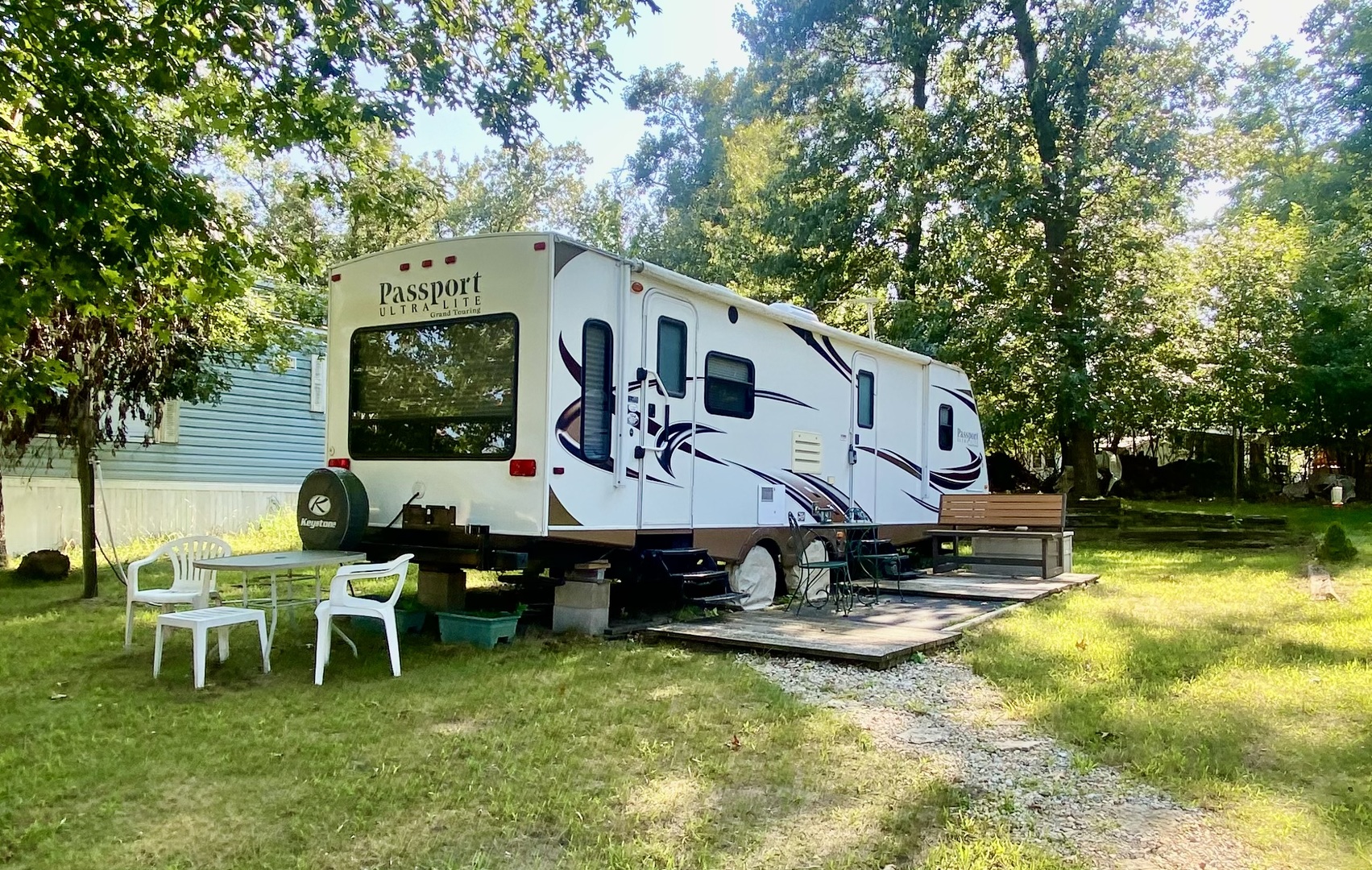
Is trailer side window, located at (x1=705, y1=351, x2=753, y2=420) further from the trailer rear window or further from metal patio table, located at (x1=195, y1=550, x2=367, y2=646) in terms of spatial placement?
metal patio table, located at (x1=195, y1=550, x2=367, y2=646)

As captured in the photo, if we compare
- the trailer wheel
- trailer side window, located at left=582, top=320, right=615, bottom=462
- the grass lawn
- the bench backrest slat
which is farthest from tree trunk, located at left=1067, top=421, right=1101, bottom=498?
the grass lawn

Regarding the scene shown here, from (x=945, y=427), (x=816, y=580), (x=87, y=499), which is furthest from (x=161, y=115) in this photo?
(x=945, y=427)

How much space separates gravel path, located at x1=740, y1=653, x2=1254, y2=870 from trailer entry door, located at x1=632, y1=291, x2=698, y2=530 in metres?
1.75

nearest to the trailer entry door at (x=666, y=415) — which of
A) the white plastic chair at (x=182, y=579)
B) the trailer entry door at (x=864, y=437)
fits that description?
the trailer entry door at (x=864, y=437)

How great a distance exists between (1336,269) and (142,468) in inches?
881

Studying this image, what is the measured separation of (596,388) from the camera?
6.61 m

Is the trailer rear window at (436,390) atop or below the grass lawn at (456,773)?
atop

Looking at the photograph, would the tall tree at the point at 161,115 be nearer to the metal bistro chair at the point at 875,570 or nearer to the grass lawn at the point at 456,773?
the grass lawn at the point at 456,773

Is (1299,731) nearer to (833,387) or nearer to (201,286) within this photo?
(833,387)

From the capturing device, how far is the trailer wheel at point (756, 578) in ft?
27.0

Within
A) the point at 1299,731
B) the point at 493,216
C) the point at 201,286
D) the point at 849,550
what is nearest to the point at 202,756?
the point at 201,286

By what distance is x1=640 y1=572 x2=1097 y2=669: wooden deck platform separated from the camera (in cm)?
621

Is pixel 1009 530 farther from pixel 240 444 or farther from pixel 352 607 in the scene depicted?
pixel 240 444

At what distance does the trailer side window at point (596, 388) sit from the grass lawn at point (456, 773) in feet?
4.89
